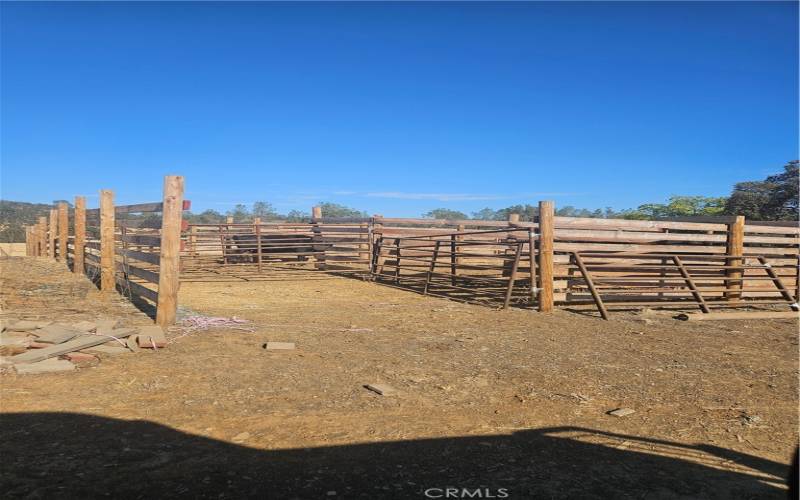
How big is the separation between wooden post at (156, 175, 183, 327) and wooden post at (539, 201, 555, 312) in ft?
18.8

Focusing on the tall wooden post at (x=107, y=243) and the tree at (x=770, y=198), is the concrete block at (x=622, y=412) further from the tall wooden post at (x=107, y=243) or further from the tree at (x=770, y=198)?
the tree at (x=770, y=198)

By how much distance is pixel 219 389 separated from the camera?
4.51m

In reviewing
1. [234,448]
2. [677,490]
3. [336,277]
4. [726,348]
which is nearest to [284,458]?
[234,448]

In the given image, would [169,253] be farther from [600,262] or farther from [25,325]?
[600,262]

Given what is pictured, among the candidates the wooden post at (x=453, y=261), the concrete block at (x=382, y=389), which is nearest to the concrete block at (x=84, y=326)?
the concrete block at (x=382, y=389)

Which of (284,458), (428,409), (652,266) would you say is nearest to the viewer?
(284,458)

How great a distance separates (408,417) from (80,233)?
11153 mm

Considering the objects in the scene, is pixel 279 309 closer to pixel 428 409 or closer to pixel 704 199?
pixel 428 409

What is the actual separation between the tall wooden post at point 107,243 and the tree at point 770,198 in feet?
87.2

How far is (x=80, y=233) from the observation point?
12328 mm

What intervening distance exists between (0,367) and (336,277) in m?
11.2

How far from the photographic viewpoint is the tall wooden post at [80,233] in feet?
39.7

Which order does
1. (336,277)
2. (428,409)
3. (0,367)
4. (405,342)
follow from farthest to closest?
(336,277) < (405,342) < (0,367) < (428,409)

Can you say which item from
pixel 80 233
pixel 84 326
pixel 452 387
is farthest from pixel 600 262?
pixel 80 233
